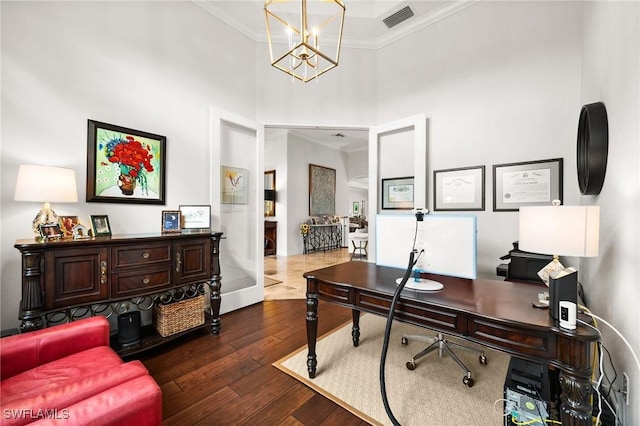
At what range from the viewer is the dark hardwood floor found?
5.16 feet

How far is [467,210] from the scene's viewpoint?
3.06 metres

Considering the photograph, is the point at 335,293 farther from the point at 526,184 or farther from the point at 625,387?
the point at 526,184

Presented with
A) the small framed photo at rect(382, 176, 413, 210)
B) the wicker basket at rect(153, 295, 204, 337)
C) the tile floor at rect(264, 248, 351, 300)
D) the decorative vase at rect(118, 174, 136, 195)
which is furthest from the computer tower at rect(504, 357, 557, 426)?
the decorative vase at rect(118, 174, 136, 195)

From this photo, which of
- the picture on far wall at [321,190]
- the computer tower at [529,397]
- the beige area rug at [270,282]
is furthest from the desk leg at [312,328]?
the picture on far wall at [321,190]

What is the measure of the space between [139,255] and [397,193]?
307cm

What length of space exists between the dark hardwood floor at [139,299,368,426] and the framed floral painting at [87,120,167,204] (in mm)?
1455

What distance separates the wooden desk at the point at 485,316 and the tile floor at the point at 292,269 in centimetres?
206

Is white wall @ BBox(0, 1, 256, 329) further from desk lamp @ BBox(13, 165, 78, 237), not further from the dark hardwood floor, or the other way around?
the dark hardwood floor

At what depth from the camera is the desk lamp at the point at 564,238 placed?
113cm

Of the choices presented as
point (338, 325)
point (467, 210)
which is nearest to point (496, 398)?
point (338, 325)

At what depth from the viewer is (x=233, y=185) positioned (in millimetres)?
3371

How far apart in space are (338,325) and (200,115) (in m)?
2.89

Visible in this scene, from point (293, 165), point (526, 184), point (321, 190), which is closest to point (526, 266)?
point (526, 184)

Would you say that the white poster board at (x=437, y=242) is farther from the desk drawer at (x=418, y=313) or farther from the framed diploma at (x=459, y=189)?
the framed diploma at (x=459, y=189)
